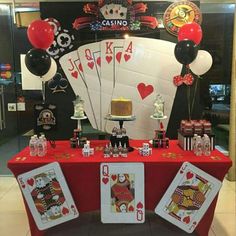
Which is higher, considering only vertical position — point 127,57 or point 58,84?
point 127,57

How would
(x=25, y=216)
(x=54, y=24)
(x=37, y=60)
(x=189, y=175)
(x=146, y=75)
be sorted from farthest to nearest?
(x=146, y=75) → (x=54, y=24) → (x=25, y=216) → (x=37, y=60) → (x=189, y=175)

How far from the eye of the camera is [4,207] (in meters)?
3.67

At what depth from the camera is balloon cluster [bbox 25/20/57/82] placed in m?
3.12

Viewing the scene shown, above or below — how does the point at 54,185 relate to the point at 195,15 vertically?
below

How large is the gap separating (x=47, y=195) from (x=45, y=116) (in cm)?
89

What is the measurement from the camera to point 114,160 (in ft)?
9.07

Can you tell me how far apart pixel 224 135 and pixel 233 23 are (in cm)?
175

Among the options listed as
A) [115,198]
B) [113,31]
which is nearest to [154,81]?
[113,31]

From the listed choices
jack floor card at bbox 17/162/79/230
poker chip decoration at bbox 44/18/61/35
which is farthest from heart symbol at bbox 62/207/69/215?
poker chip decoration at bbox 44/18/61/35

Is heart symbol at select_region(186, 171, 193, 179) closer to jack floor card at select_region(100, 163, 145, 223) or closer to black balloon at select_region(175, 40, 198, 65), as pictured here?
jack floor card at select_region(100, 163, 145, 223)

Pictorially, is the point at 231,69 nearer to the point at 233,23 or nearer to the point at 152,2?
the point at 233,23

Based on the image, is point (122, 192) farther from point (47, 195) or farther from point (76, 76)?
point (76, 76)

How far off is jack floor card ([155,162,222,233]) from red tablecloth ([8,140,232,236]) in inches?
2.2

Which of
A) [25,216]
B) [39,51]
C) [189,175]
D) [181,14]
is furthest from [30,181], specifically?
[181,14]
